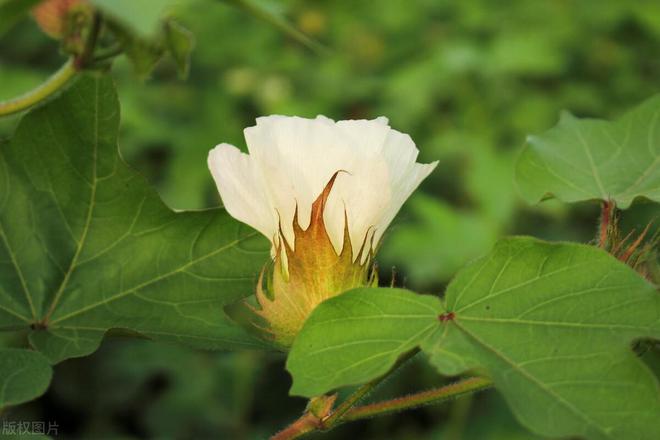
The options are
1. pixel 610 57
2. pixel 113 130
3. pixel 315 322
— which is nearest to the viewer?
→ pixel 315 322

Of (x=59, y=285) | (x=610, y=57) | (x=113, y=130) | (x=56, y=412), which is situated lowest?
(x=56, y=412)

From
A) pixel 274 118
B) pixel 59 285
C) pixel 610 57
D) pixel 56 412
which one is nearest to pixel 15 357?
pixel 59 285

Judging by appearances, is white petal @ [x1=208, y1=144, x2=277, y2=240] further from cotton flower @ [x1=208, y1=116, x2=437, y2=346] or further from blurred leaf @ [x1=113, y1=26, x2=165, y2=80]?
blurred leaf @ [x1=113, y1=26, x2=165, y2=80]

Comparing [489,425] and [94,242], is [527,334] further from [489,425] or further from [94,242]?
[489,425]

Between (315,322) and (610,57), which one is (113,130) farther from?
(610,57)

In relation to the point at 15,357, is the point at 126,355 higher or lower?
lower

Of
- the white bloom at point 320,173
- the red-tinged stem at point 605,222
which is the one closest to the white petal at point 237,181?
the white bloom at point 320,173

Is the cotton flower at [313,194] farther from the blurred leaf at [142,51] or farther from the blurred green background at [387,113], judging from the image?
the blurred green background at [387,113]
